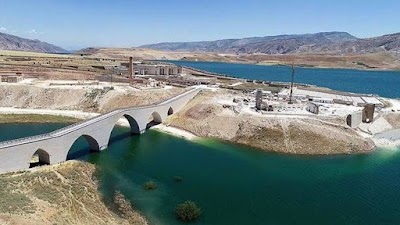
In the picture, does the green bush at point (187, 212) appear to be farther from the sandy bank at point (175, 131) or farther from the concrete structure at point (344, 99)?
the concrete structure at point (344, 99)

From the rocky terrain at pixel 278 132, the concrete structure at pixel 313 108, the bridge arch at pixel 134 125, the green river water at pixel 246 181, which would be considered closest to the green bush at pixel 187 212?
the green river water at pixel 246 181

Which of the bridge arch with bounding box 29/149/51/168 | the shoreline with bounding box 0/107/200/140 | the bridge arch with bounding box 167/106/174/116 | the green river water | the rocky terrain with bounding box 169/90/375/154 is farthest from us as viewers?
the bridge arch with bounding box 167/106/174/116

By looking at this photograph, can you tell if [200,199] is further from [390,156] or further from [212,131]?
[390,156]

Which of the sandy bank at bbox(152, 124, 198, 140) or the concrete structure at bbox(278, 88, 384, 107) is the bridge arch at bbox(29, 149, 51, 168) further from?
the concrete structure at bbox(278, 88, 384, 107)

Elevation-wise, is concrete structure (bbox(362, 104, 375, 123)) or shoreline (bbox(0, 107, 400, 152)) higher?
concrete structure (bbox(362, 104, 375, 123))

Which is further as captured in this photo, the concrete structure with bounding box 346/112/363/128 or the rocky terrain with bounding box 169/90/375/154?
the concrete structure with bounding box 346/112/363/128

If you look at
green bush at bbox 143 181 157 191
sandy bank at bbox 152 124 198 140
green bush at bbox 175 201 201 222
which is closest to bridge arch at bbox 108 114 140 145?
sandy bank at bbox 152 124 198 140

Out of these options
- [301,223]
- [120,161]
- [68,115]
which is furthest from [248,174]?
[68,115]
